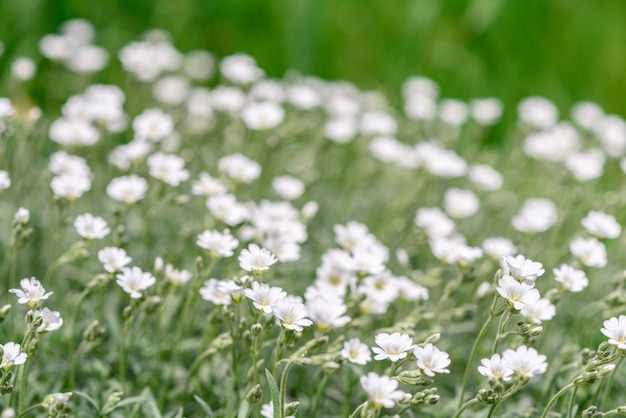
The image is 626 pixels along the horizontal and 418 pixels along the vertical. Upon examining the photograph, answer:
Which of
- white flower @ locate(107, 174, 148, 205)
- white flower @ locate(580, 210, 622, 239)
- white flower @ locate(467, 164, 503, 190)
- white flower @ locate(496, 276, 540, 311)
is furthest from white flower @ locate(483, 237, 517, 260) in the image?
white flower @ locate(107, 174, 148, 205)

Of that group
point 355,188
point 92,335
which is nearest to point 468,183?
point 355,188

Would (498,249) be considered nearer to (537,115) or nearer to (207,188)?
(207,188)

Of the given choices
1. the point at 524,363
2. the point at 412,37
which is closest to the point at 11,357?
the point at 524,363

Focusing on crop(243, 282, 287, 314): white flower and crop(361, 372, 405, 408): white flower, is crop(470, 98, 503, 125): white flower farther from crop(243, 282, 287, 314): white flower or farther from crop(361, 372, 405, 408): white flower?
crop(361, 372, 405, 408): white flower

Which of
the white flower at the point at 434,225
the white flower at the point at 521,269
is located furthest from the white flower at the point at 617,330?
the white flower at the point at 434,225

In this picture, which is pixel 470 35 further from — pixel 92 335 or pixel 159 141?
pixel 92 335
